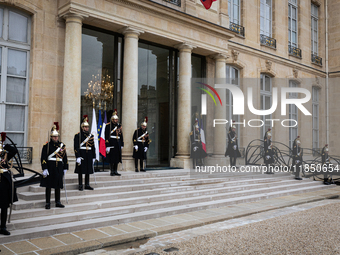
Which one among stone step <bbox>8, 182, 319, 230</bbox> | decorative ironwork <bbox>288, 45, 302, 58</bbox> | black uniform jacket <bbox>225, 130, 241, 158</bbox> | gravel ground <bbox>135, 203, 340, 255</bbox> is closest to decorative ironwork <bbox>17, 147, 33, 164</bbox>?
stone step <bbox>8, 182, 319, 230</bbox>

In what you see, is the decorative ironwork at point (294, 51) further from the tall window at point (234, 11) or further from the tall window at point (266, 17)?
the tall window at point (234, 11)

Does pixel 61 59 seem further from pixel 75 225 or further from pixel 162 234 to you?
pixel 162 234

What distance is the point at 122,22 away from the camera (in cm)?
991

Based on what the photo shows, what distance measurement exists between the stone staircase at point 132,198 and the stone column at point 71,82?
1358 mm

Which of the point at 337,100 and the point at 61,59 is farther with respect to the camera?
the point at 337,100

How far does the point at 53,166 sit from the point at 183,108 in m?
6.37

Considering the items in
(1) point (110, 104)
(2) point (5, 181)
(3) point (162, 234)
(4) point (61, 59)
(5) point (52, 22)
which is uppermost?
(5) point (52, 22)

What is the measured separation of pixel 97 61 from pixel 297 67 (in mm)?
12798

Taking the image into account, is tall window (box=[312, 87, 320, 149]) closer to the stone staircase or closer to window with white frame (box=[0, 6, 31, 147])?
the stone staircase

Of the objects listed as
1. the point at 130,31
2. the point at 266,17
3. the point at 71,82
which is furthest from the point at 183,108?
the point at 266,17

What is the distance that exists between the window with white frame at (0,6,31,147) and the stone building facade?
26 millimetres

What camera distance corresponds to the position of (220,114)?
13164mm

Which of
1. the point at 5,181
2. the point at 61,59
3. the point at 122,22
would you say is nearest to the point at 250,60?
the point at 122,22

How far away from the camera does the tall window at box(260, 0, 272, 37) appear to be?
55.6 ft
